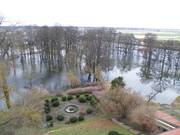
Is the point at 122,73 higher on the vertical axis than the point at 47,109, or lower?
lower

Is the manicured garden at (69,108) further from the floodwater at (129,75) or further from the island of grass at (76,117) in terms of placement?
the floodwater at (129,75)

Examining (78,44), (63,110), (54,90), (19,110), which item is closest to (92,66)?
(78,44)

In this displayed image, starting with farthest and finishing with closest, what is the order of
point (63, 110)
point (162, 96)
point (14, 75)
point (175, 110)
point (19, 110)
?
1. point (14, 75)
2. point (162, 96)
3. point (63, 110)
4. point (175, 110)
5. point (19, 110)

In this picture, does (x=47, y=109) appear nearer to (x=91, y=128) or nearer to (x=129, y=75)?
(x=91, y=128)

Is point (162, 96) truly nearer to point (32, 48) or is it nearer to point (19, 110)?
point (19, 110)

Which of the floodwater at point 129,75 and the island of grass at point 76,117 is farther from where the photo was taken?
the floodwater at point 129,75

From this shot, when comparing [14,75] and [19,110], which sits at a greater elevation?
[19,110]

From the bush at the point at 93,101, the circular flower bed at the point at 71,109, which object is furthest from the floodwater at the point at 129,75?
the circular flower bed at the point at 71,109

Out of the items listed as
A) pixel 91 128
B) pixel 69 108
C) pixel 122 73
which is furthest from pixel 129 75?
pixel 91 128

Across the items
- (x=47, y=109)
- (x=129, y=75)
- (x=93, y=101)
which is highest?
(x=93, y=101)
